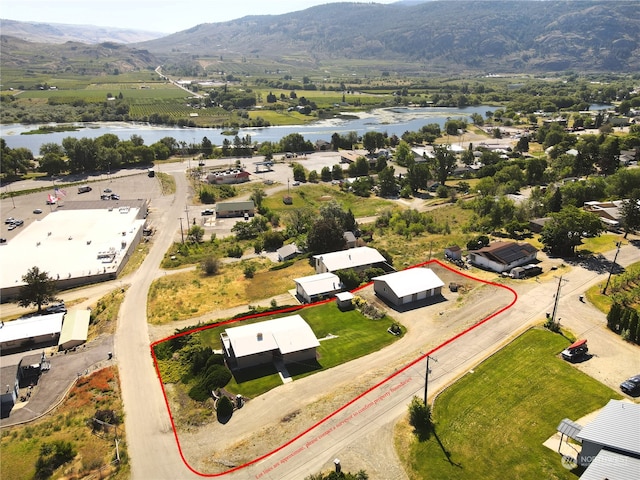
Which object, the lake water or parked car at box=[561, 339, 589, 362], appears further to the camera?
the lake water

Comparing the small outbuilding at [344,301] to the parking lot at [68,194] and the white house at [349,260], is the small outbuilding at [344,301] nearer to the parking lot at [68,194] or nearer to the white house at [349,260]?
the white house at [349,260]

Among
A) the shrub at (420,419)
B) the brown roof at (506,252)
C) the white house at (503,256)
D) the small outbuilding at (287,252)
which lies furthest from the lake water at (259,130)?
the shrub at (420,419)

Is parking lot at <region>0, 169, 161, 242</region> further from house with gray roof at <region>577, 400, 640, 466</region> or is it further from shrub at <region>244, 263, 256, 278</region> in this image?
house with gray roof at <region>577, 400, 640, 466</region>

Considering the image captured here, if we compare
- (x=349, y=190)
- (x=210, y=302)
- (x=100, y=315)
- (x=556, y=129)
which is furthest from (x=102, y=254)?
(x=556, y=129)

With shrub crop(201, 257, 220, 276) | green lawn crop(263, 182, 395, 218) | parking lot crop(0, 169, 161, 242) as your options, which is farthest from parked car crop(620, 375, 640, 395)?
parking lot crop(0, 169, 161, 242)

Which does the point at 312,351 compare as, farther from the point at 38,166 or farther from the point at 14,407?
the point at 38,166

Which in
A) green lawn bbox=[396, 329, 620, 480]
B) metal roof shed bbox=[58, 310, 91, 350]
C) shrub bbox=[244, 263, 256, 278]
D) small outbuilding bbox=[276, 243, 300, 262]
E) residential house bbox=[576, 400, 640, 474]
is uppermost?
residential house bbox=[576, 400, 640, 474]

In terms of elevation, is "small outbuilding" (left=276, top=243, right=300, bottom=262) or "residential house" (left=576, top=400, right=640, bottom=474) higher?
"residential house" (left=576, top=400, right=640, bottom=474)
